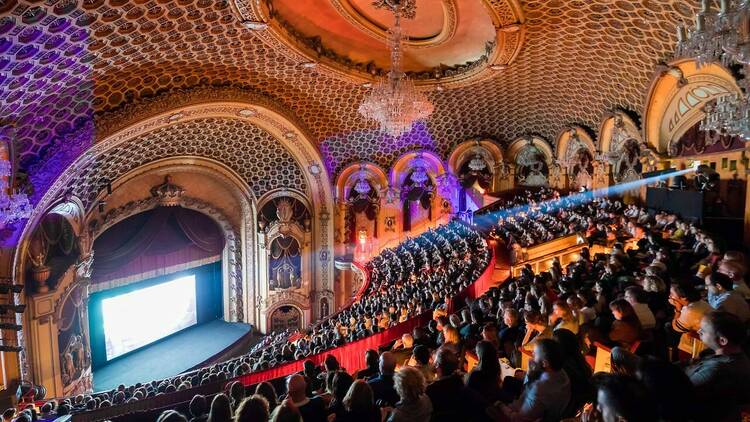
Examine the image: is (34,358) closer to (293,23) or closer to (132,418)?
(132,418)

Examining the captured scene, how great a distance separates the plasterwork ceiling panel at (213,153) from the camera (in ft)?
42.1

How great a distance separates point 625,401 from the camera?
1959 mm

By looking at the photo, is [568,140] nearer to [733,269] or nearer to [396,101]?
[396,101]

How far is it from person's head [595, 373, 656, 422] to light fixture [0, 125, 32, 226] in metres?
10.6

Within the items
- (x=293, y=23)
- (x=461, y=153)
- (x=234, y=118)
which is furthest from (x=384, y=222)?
(x=293, y=23)

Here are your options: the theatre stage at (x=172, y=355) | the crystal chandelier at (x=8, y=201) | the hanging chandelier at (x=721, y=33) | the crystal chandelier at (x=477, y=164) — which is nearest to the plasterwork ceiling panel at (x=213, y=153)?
the crystal chandelier at (x=8, y=201)

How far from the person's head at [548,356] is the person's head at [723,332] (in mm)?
769

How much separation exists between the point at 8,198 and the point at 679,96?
14.8 metres

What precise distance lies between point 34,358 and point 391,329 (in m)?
9.46

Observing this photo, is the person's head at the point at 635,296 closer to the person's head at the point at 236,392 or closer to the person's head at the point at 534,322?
the person's head at the point at 534,322

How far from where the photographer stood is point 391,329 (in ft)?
23.9

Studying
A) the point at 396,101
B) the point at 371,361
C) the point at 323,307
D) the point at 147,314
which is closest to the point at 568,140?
the point at 396,101

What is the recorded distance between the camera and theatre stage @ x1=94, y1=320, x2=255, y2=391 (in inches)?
541

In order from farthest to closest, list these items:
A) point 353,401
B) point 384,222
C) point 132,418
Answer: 1. point 384,222
2. point 132,418
3. point 353,401
